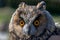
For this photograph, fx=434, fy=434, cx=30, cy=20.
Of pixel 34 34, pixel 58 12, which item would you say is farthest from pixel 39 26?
pixel 58 12

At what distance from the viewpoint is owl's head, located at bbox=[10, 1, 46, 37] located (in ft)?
18.4

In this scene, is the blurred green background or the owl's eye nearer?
the owl's eye

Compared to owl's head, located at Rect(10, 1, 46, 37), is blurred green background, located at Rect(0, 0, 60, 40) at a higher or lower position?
lower

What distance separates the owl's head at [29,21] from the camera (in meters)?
5.60

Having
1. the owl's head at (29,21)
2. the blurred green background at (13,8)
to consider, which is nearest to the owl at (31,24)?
the owl's head at (29,21)

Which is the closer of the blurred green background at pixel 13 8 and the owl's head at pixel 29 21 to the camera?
the owl's head at pixel 29 21

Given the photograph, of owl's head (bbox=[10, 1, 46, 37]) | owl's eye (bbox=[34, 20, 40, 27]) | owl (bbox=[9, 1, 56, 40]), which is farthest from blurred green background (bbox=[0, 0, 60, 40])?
owl's eye (bbox=[34, 20, 40, 27])

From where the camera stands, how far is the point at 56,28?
6.07 meters

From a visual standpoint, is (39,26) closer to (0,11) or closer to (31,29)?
(31,29)

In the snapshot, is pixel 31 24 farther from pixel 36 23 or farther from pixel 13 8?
pixel 13 8

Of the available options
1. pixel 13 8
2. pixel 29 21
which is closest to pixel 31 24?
pixel 29 21

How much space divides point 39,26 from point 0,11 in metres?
6.86

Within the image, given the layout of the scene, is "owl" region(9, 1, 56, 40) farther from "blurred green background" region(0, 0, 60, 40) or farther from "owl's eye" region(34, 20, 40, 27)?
"blurred green background" region(0, 0, 60, 40)

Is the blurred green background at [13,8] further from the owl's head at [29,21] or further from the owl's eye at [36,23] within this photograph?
the owl's eye at [36,23]
